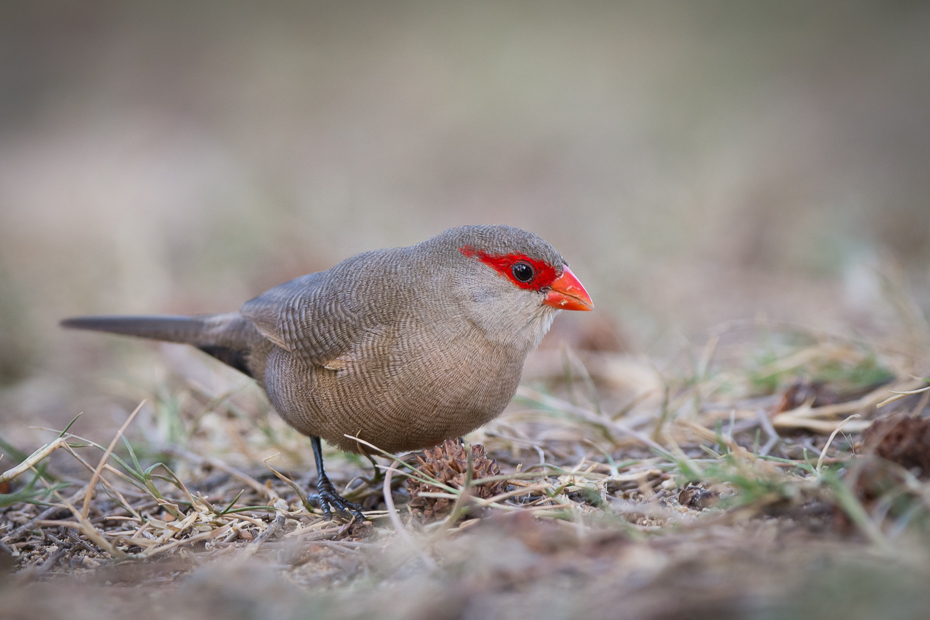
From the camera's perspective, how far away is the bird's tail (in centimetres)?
390

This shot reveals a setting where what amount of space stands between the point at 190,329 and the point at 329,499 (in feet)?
4.46

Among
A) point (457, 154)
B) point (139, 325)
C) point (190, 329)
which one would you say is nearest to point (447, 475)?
point (190, 329)

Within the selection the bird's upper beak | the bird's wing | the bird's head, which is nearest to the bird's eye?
the bird's head

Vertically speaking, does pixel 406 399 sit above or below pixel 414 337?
below

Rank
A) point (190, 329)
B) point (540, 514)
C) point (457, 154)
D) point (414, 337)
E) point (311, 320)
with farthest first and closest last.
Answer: point (457, 154) < point (190, 329) < point (311, 320) < point (414, 337) < point (540, 514)

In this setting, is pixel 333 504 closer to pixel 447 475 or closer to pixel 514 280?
pixel 447 475

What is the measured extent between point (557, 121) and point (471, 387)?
32.7 ft

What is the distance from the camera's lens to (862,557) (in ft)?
6.14

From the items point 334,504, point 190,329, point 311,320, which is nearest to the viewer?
point 334,504

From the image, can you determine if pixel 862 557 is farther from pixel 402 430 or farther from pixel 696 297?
pixel 696 297

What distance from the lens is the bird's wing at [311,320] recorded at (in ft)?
10.4

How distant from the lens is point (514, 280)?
323 centimetres

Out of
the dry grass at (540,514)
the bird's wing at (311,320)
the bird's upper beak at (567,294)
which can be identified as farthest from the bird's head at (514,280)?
the dry grass at (540,514)

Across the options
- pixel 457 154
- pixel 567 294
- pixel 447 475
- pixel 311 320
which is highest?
pixel 457 154
